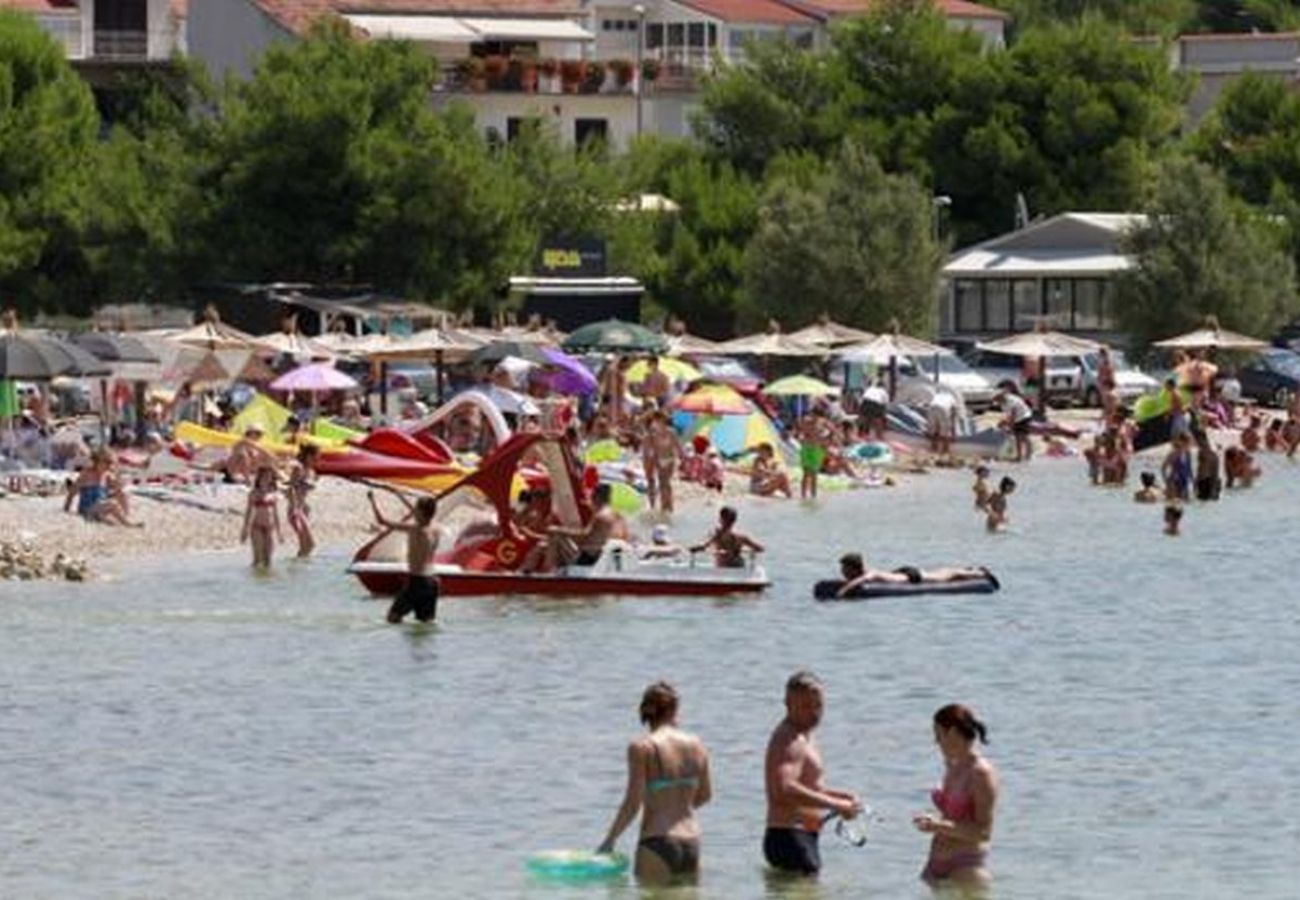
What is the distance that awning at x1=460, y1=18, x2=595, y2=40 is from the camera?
3723 inches

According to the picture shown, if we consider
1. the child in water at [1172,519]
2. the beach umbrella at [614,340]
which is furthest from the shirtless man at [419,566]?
the beach umbrella at [614,340]

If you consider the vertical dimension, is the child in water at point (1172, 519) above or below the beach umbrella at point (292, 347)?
below

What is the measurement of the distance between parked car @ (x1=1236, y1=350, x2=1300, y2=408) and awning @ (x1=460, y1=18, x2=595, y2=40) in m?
25.0

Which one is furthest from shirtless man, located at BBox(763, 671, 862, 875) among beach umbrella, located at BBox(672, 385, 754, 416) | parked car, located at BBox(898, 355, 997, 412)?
parked car, located at BBox(898, 355, 997, 412)

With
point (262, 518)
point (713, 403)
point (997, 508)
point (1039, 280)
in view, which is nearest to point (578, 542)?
point (262, 518)

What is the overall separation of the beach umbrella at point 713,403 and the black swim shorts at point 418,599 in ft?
69.3

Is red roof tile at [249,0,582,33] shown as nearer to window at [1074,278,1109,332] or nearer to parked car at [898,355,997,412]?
window at [1074,278,1109,332]

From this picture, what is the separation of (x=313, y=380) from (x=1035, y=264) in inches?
1049

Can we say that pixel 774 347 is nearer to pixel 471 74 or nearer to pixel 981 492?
pixel 981 492

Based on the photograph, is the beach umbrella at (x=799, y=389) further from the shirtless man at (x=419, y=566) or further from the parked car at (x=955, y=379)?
the shirtless man at (x=419, y=566)

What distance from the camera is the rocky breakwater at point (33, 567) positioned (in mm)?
42375

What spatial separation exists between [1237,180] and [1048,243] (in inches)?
329

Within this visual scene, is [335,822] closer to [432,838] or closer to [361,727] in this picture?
[432,838]

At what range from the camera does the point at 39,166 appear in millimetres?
73375
